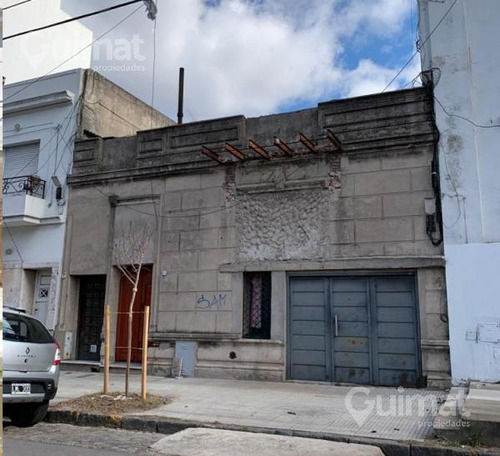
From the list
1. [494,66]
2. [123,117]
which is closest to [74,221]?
[123,117]

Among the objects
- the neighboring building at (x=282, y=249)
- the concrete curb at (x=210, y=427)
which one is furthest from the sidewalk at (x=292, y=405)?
the neighboring building at (x=282, y=249)

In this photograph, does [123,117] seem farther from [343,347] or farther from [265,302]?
[343,347]

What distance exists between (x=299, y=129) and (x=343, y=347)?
4.93 m

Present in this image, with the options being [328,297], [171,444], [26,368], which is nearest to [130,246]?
[328,297]

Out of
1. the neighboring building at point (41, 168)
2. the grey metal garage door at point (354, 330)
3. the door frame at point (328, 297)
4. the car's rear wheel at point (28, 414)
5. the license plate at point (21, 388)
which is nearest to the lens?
the license plate at point (21, 388)

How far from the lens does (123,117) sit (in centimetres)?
1555

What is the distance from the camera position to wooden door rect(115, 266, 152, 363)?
Result: 12.5 meters

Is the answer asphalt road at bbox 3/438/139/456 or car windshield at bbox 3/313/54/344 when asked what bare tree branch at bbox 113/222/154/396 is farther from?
asphalt road at bbox 3/438/139/456

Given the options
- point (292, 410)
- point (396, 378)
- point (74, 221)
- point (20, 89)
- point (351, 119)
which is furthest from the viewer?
point (20, 89)

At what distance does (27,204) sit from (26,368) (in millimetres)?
7495

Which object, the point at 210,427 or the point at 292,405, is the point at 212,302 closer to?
the point at 292,405

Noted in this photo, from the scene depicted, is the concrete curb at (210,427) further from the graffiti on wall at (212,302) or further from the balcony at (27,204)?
the balcony at (27,204)

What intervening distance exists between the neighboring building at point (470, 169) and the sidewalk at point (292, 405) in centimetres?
131

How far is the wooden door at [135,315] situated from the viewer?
12.5 m
